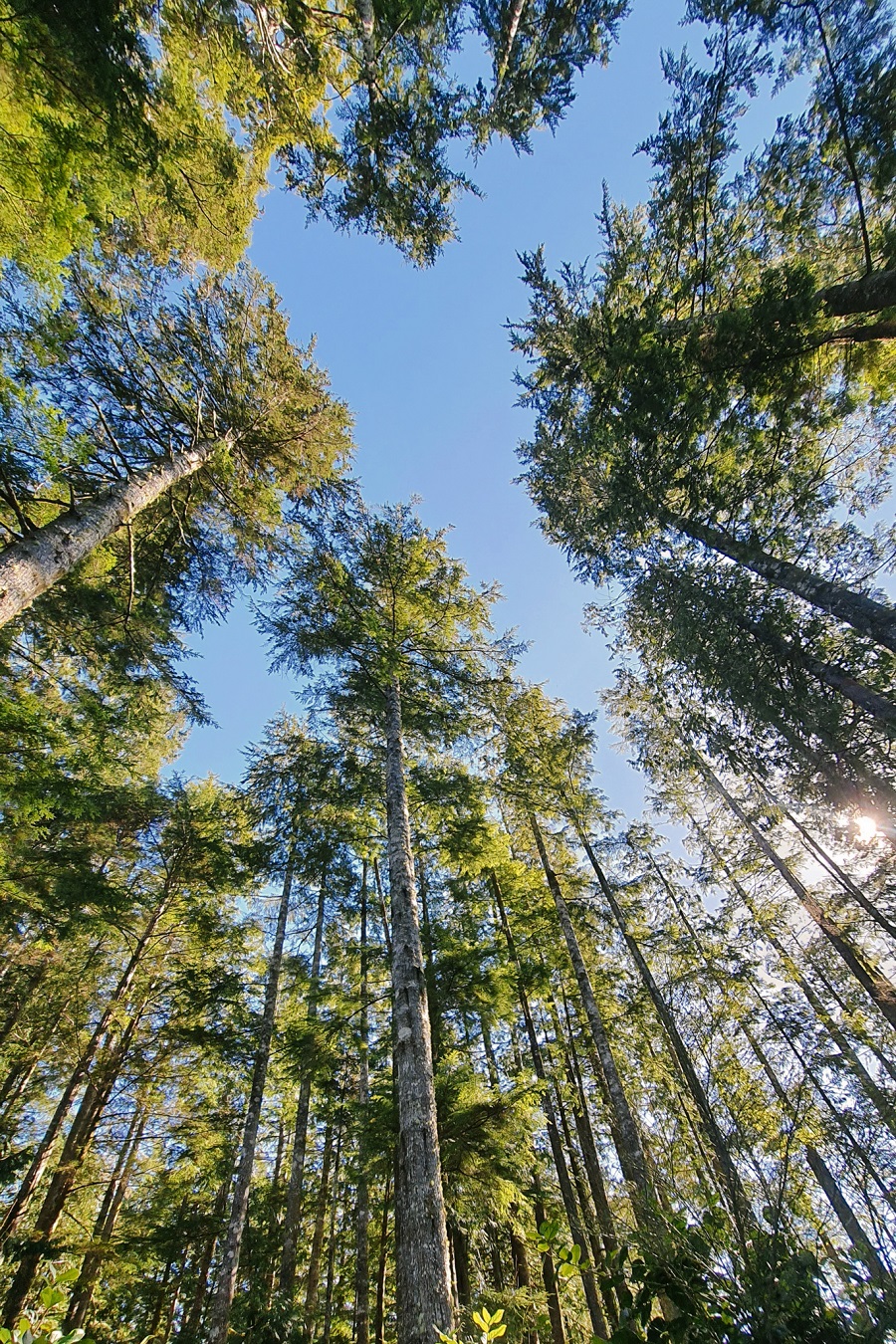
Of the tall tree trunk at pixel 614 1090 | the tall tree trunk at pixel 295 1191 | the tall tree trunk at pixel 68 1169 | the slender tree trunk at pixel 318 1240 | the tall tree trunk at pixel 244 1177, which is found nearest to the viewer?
the tall tree trunk at pixel 68 1169

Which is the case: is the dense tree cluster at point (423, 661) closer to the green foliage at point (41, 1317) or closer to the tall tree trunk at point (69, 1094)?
the tall tree trunk at point (69, 1094)

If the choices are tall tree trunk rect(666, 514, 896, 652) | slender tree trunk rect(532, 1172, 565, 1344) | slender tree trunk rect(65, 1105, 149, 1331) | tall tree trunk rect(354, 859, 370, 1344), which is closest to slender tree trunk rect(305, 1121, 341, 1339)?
tall tree trunk rect(354, 859, 370, 1344)

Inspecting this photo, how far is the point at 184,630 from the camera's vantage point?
9.66 metres

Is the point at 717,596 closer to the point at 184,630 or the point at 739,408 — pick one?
the point at 739,408

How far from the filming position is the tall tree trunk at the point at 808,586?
22.6 feet

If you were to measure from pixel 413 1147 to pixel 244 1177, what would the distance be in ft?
19.4

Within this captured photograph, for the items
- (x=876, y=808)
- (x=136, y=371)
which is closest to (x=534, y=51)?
(x=136, y=371)

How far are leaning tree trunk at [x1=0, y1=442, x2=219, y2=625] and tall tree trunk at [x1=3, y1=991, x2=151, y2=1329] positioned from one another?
26.7 feet

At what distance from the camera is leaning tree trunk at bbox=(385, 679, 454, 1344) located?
4.37 meters

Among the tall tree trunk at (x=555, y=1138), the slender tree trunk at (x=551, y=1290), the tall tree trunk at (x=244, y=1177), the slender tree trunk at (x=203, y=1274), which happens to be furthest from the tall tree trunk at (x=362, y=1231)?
the slender tree trunk at (x=203, y=1274)

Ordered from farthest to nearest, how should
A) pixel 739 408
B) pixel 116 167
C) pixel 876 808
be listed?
pixel 739 408, pixel 876 808, pixel 116 167

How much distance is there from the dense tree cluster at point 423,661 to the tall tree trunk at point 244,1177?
0.08 m

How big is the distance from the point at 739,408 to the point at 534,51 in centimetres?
642

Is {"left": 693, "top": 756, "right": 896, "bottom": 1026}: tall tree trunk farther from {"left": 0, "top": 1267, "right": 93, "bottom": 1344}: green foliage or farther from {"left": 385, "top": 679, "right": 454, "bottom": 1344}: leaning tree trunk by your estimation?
{"left": 0, "top": 1267, "right": 93, "bottom": 1344}: green foliage
